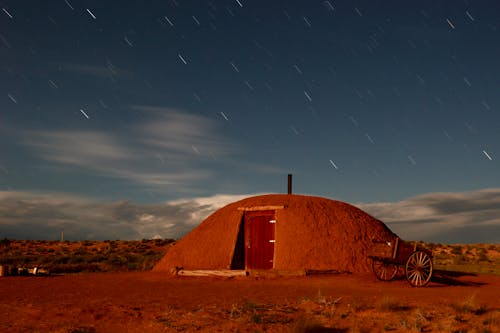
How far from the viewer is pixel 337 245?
65.5ft

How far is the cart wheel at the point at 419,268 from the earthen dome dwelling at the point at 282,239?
252cm

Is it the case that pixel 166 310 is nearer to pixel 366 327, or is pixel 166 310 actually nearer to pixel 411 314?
pixel 366 327

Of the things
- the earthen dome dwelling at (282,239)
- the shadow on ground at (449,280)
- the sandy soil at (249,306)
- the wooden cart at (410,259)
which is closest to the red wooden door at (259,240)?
the earthen dome dwelling at (282,239)

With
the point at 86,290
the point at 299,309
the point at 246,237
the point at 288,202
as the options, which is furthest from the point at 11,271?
the point at 299,309

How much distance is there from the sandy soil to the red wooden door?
2183 mm

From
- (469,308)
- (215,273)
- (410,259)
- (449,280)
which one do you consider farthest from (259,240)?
(469,308)

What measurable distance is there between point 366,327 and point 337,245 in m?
9.83

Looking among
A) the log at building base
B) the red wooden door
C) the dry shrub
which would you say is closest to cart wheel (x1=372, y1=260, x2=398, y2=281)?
the red wooden door

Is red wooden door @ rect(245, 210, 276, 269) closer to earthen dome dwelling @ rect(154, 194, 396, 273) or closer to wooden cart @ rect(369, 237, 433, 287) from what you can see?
earthen dome dwelling @ rect(154, 194, 396, 273)

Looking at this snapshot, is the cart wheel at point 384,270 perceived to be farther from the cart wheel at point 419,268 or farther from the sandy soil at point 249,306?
the cart wheel at point 419,268

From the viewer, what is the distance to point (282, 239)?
20.2 metres

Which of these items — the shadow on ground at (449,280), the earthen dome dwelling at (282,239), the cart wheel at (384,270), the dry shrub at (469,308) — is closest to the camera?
the dry shrub at (469,308)

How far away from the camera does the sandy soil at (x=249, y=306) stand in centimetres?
1014

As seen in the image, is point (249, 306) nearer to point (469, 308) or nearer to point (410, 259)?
point (469, 308)
